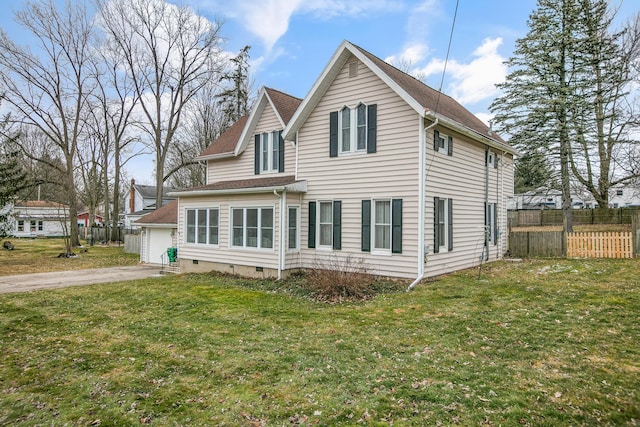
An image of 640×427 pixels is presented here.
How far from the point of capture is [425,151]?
36.4 ft

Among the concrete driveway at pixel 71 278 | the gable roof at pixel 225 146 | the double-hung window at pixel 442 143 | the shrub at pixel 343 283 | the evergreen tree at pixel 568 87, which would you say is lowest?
the concrete driveway at pixel 71 278

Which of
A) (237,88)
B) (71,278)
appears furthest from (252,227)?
(237,88)

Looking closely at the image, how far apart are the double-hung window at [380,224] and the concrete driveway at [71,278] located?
974cm

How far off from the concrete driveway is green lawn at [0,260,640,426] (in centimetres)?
365

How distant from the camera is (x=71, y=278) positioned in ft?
50.6

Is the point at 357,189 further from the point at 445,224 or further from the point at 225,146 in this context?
the point at 225,146

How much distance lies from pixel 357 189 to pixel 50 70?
30.2m

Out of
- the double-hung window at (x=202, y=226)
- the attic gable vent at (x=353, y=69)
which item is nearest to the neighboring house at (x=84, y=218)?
the double-hung window at (x=202, y=226)

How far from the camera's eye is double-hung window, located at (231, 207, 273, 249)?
1364 cm

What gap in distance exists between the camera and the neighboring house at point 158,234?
780 inches

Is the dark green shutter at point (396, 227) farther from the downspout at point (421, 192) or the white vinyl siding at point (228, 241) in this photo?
the white vinyl siding at point (228, 241)

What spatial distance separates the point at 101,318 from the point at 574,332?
996cm

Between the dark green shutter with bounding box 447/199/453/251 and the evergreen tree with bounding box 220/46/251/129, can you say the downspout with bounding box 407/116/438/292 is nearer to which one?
the dark green shutter with bounding box 447/199/453/251

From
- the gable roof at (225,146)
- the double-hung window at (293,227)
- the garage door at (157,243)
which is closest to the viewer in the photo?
the double-hung window at (293,227)
